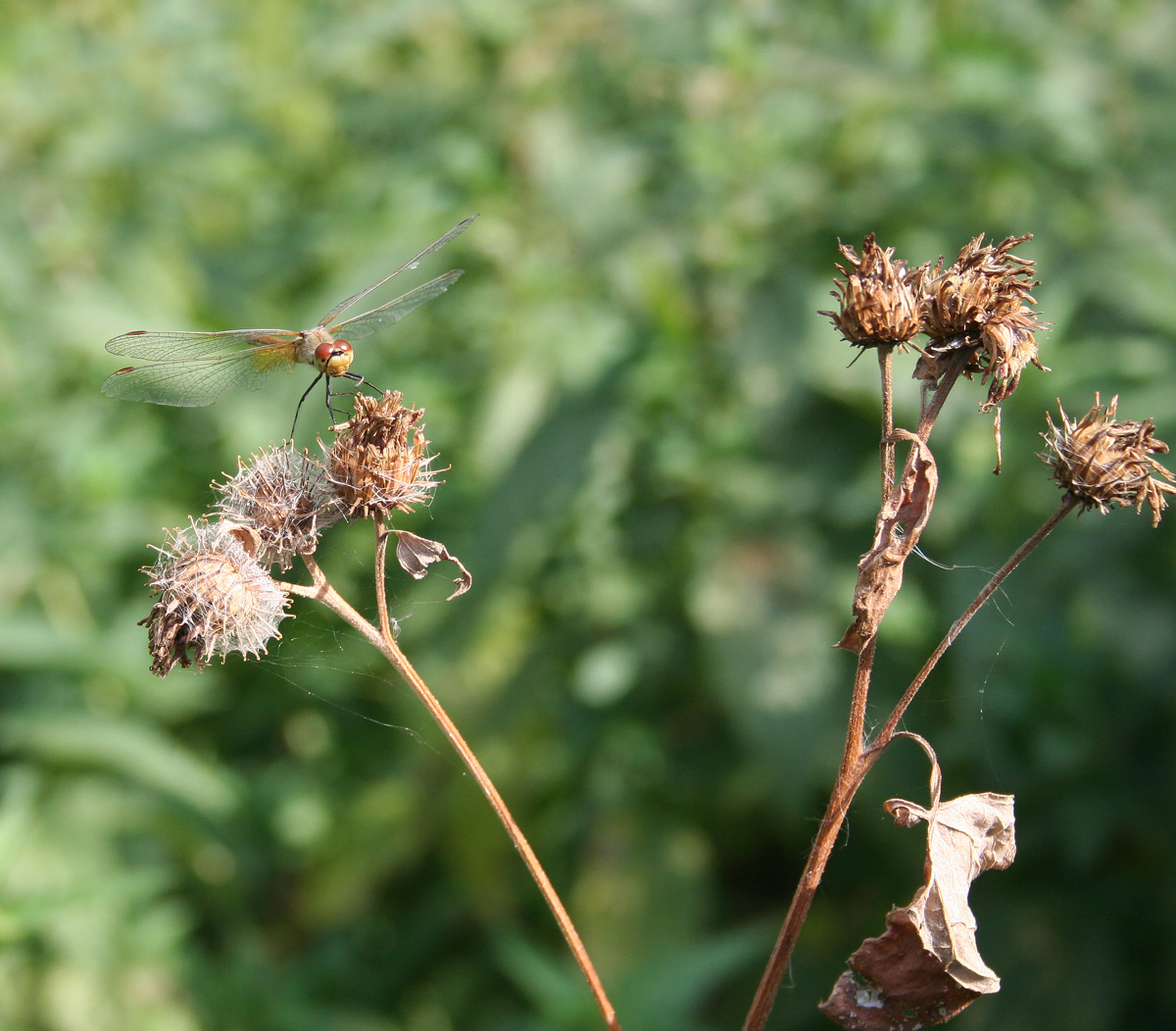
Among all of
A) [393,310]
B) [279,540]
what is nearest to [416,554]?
[279,540]

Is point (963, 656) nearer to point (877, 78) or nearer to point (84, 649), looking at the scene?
point (877, 78)

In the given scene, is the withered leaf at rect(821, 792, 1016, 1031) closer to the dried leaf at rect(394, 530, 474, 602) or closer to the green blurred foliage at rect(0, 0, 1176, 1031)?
the dried leaf at rect(394, 530, 474, 602)

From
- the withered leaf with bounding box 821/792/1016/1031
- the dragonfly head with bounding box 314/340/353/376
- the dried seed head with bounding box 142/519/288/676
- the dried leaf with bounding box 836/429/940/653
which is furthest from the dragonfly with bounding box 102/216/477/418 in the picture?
the withered leaf with bounding box 821/792/1016/1031

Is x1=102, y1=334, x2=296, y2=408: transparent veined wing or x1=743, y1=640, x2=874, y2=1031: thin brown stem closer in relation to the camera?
x1=743, y1=640, x2=874, y2=1031: thin brown stem

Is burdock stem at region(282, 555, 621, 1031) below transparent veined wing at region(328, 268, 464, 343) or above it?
below

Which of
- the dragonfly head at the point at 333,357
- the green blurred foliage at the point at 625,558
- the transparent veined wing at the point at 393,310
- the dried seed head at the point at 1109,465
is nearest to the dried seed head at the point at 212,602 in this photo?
the dragonfly head at the point at 333,357

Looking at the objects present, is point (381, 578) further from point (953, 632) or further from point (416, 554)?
point (953, 632)

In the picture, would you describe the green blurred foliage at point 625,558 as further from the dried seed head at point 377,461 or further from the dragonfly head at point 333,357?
the dried seed head at point 377,461
